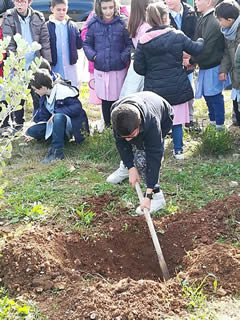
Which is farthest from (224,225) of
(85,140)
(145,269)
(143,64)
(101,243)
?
(85,140)

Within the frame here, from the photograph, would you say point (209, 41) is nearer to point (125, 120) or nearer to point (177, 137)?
point (177, 137)

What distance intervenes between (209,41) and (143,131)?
8.57 ft

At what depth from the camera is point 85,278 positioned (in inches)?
146

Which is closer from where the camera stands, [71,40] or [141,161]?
[141,161]

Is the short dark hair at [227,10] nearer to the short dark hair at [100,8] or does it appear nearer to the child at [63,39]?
the short dark hair at [100,8]

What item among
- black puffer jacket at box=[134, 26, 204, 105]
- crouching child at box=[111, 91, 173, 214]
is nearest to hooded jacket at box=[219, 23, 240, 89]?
black puffer jacket at box=[134, 26, 204, 105]

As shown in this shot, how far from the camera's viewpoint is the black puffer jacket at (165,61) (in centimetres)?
509

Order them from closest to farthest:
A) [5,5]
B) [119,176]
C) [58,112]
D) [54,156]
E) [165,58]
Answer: [119,176] < [165,58] < [54,156] < [58,112] < [5,5]

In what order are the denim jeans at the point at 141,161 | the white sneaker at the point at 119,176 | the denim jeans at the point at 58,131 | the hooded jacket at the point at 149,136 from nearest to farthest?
the hooded jacket at the point at 149,136 < the denim jeans at the point at 141,161 < the white sneaker at the point at 119,176 < the denim jeans at the point at 58,131

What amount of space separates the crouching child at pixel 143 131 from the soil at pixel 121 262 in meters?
0.39

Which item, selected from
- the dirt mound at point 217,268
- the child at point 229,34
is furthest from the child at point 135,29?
the dirt mound at point 217,268

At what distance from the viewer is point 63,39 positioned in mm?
6492

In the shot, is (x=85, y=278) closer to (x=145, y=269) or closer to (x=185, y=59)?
(x=145, y=269)

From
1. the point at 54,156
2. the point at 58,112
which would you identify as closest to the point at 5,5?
the point at 58,112
